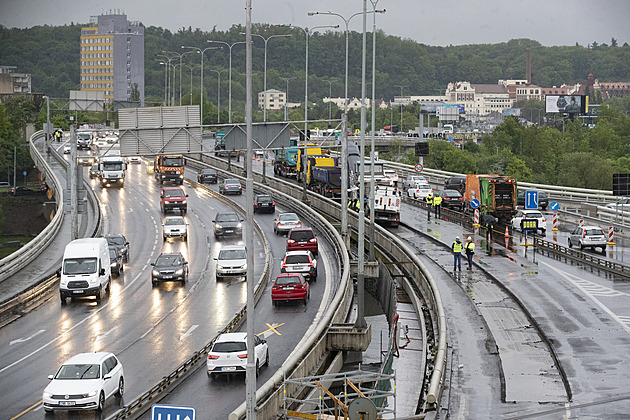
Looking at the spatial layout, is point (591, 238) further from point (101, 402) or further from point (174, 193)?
point (101, 402)

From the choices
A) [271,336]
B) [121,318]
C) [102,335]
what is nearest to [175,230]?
[121,318]

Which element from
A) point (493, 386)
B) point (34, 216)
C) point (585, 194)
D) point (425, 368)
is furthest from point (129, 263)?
point (34, 216)

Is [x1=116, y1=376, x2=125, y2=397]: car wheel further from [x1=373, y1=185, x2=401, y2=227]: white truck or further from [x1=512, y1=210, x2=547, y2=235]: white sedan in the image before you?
[x1=373, y1=185, x2=401, y2=227]: white truck

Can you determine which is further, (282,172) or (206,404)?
(282,172)

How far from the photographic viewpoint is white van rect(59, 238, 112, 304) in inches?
1458

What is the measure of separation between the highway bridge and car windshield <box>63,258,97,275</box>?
4.34ft

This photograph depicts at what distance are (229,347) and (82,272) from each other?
47.5 ft

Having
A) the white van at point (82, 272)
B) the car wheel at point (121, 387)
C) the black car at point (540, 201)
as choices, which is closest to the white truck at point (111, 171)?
the black car at point (540, 201)

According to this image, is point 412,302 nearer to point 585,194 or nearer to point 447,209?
point 447,209

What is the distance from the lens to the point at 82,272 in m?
37.5

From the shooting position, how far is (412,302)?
3962cm

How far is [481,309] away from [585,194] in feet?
141

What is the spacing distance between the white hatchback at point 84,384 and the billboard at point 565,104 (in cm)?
17970

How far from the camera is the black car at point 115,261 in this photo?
43503 mm
